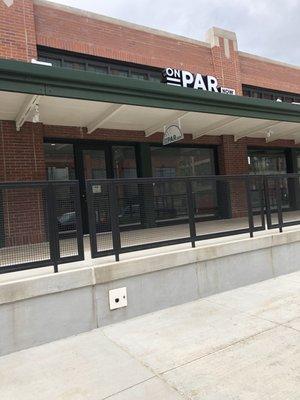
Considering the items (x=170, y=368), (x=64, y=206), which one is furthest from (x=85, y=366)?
(x=64, y=206)

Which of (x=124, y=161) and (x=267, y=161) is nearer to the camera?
(x=124, y=161)

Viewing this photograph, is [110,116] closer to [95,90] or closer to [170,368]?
[95,90]

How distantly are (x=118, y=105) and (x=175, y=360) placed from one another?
533cm

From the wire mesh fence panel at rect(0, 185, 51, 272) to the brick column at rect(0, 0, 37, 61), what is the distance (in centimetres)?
498

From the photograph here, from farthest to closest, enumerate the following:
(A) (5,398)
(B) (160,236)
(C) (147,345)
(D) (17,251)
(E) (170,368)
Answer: (B) (160,236), (D) (17,251), (C) (147,345), (E) (170,368), (A) (5,398)

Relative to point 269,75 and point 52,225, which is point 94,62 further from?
point 269,75

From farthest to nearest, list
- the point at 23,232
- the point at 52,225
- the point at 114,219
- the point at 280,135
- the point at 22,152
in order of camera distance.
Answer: the point at 280,135 → the point at 22,152 → the point at 114,219 → the point at 23,232 → the point at 52,225

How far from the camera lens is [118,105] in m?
7.91

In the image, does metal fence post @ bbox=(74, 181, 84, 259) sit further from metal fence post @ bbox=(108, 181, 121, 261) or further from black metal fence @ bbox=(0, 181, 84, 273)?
metal fence post @ bbox=(108, 181, 121, 261)

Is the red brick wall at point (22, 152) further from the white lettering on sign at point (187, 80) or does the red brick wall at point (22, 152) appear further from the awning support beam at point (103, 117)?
the white lettering on sign at point (187, 80)

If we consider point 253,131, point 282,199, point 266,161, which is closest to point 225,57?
point 253,131

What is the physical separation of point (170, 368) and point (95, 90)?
4984mm

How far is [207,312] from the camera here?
5496 millimetres

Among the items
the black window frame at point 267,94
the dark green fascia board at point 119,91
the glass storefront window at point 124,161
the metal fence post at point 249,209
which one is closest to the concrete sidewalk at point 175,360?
the metal fence post at point 249,209
